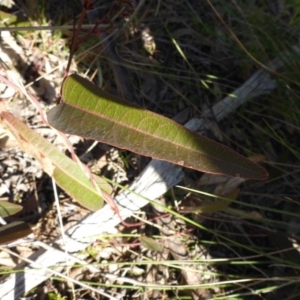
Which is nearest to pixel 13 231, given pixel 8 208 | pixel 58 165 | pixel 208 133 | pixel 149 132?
pixel 8 208

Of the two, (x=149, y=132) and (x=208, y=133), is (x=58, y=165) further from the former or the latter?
(x=208, y=133)

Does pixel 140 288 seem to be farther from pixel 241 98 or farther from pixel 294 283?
pixel 241 98

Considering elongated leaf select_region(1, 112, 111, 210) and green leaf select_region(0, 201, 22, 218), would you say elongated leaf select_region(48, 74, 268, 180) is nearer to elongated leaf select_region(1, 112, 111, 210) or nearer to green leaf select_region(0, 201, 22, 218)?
elongated leaf select_region(1, 112, 111, 210)

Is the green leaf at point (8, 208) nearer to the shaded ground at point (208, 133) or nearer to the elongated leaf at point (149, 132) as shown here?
the shaded ground at point (208, 133)

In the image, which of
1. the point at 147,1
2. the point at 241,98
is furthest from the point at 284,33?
the point at 147,1

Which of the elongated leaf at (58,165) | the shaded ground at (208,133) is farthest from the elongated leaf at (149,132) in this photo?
the shaded ground at (208,133)

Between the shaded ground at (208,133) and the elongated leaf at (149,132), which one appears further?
the shaded ground at (208,133)
